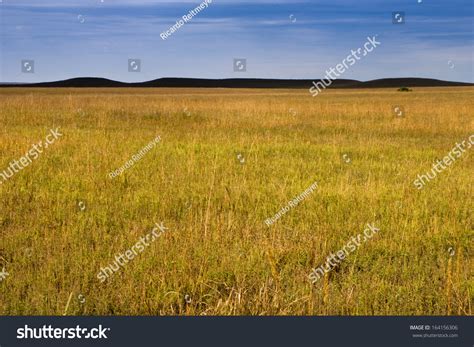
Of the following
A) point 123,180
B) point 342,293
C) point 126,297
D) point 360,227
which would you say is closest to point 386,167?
point 360,227

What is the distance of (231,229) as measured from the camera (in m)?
7.63

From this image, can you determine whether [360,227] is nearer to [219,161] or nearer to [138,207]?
[138,207]

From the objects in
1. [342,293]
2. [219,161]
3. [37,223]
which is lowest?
[342,293]

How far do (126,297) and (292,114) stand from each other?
2231 cm

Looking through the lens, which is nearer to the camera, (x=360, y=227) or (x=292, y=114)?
(x=360, y=227)

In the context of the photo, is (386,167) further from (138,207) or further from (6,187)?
(6,187)

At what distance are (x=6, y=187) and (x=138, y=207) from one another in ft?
8.89

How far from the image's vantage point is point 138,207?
889 centimetres

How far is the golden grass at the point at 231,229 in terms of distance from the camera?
5625 mm

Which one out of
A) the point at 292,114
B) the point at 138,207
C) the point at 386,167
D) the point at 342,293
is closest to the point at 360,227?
the point at 342,293

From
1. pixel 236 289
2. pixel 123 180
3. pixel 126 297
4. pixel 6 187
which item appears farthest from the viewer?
pixel 123 180

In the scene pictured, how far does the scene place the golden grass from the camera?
5625 mm
